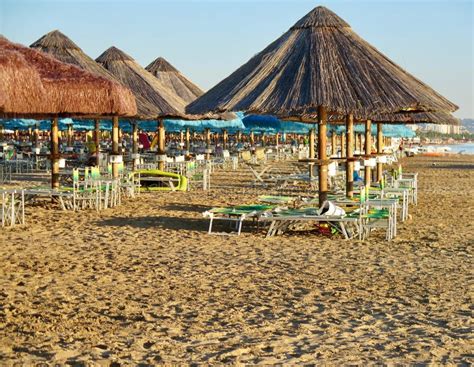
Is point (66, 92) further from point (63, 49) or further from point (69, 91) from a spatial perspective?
point (63, 49)

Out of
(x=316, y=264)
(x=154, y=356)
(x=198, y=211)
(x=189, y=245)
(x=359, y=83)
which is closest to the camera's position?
(x=154, y=356)

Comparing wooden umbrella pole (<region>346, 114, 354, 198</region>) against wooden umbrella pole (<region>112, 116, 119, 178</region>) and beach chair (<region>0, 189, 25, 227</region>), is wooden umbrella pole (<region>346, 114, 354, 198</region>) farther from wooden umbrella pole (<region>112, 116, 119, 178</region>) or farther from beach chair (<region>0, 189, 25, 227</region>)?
beach chair (<region>0, 189, 25, 227</region>)

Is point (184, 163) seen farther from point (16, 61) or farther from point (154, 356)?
point (154, 356)

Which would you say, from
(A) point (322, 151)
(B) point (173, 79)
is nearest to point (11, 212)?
(A) point (322, 151)

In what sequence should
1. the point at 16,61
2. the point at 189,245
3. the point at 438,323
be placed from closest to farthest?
the point at 438,323 → the point at 16,61 → the point at 189,245

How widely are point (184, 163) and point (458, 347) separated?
15.7 metres

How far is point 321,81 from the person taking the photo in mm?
10344

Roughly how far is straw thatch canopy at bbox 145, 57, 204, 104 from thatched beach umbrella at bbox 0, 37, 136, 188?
885 cm

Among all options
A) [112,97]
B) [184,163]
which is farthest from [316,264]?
[184,163]

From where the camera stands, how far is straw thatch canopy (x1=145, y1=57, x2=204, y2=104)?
21330 millimetres

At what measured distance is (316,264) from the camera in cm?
848

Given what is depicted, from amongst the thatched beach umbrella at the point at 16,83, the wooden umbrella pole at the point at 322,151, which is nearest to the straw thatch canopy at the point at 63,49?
the wooden umbrella pole at the point at 322,151

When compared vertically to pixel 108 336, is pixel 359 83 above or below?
above

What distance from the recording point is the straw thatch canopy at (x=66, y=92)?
8188mm
